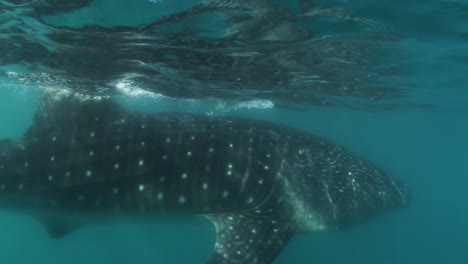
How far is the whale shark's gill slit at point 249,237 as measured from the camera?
6215 millimetres

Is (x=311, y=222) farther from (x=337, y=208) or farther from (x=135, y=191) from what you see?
(x=135, y=191)

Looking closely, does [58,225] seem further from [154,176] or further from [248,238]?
[248,238]

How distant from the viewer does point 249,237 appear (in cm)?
653

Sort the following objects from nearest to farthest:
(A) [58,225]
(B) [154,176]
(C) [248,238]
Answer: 1. (C) [248,238]
2. (B) [154,176]
3. (A) [58,225]

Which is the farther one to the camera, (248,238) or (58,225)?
(58,225)

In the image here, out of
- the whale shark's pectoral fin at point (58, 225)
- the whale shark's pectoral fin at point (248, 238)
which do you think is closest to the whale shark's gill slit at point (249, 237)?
the whale shark's pectoral fin at point (248, 238)

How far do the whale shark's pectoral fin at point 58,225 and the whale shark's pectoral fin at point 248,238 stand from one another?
Result: 3375 millimetres

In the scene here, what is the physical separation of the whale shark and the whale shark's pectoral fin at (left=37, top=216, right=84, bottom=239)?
0.08 feet

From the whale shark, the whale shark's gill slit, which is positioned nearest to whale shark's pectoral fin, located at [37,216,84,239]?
the whale shark

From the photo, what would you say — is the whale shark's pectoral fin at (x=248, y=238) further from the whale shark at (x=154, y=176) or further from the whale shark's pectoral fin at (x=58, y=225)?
the whale shark's pectoral fin at (x=58, y=225)

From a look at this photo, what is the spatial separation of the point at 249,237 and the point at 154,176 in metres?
2.35

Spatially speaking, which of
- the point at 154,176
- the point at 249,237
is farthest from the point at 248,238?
the point at 154,176

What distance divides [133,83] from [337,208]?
1301cm

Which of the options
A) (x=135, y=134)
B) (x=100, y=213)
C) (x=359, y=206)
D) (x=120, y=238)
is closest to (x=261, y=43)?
Result: (x=135, y=134)
